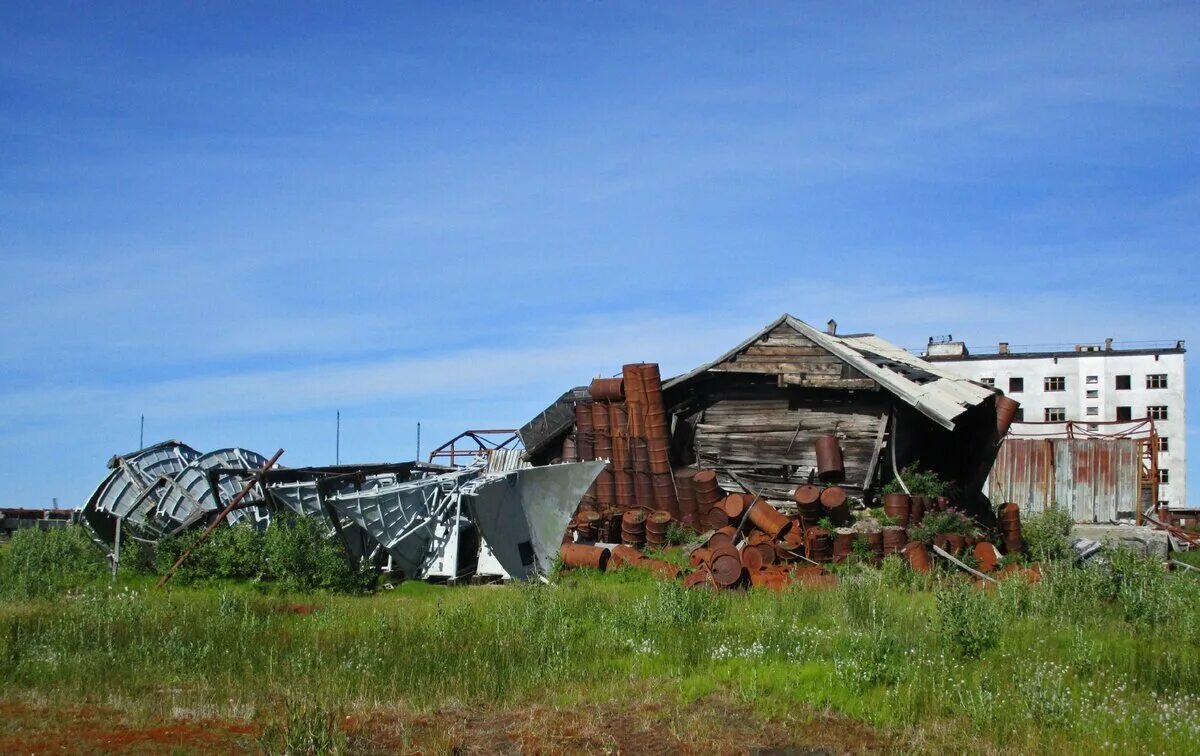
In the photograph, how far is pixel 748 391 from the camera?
942 inches

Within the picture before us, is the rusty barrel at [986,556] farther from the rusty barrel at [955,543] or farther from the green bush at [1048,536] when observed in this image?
the green bush at [1048,536]

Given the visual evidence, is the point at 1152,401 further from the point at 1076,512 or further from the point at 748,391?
the point at 748,391

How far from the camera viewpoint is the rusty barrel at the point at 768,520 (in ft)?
63.6

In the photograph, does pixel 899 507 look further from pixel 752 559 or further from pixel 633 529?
pixel 633 529

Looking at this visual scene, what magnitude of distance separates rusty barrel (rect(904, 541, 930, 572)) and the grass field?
9.21ft

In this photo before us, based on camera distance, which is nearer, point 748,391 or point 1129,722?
point 1129,722

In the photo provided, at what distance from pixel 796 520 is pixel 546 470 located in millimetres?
4646

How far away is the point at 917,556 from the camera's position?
17641 mm

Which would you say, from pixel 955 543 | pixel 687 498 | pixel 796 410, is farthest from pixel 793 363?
pixel 955 543

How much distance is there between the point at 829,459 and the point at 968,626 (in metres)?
10.9

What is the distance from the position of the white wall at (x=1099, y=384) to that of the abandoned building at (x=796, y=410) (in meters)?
50.5

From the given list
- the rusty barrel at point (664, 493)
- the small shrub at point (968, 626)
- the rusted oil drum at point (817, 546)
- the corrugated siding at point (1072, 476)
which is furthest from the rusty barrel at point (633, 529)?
the corrugated siding at point (1072, 476)

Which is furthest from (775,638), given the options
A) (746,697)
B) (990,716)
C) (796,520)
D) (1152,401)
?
(1152,401)

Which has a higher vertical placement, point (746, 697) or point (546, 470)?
point (546, 470)
